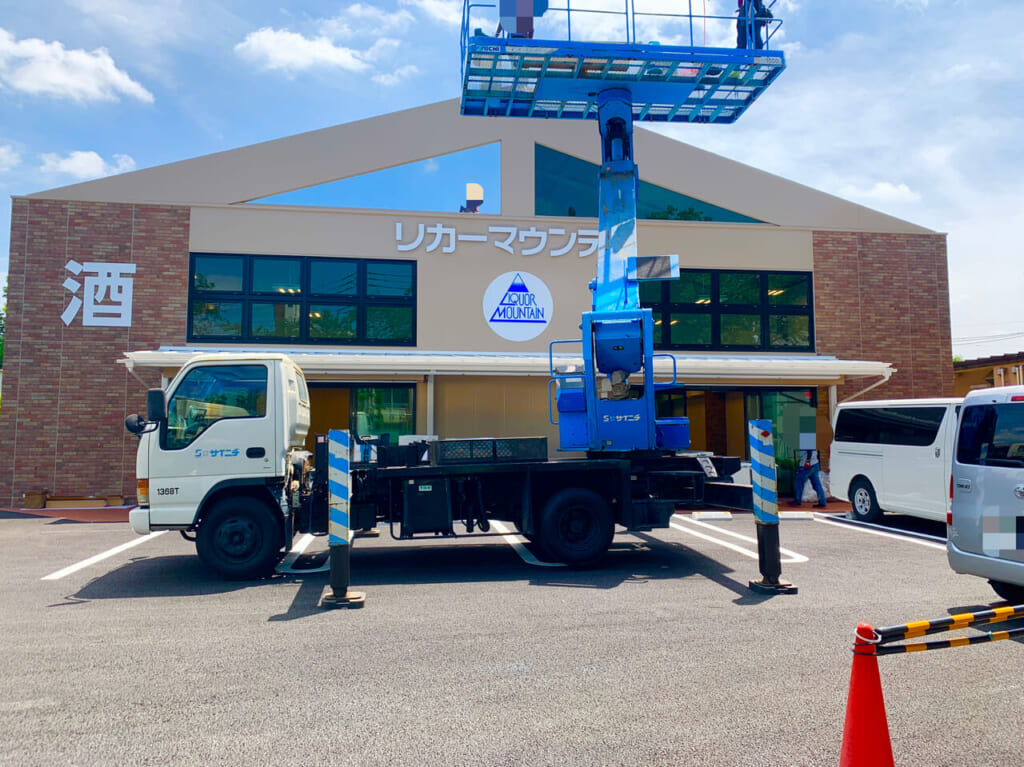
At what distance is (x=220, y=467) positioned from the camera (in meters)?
7.42

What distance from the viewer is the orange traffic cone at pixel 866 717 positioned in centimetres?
292

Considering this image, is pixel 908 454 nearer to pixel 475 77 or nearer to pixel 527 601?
pixel 527 601

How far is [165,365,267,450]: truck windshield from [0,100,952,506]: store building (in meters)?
5.24

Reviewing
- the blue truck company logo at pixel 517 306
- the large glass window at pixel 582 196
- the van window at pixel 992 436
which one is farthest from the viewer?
the large glass window at pixel 582 196

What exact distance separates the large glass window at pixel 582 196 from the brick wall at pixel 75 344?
782cm

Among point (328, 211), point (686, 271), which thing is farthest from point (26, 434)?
point (686, 271)

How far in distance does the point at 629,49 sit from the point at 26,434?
512 inches

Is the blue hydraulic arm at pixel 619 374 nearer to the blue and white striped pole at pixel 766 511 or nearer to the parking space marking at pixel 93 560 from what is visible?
the blue and white striped pole at pixel 766 511

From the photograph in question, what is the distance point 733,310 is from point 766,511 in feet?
33.2

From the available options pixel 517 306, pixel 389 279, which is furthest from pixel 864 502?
pixel 389 279

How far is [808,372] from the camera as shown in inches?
568

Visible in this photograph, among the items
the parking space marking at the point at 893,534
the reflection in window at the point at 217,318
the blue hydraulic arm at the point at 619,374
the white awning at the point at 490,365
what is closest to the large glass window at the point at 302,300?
the reflection in window at the point at 217,318

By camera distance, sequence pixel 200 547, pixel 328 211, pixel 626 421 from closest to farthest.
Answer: pixel 200 547, pixel 626 421, pixel 328 211

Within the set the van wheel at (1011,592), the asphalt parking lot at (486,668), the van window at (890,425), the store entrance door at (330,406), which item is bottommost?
the asphalt parking lot at (486,668)
